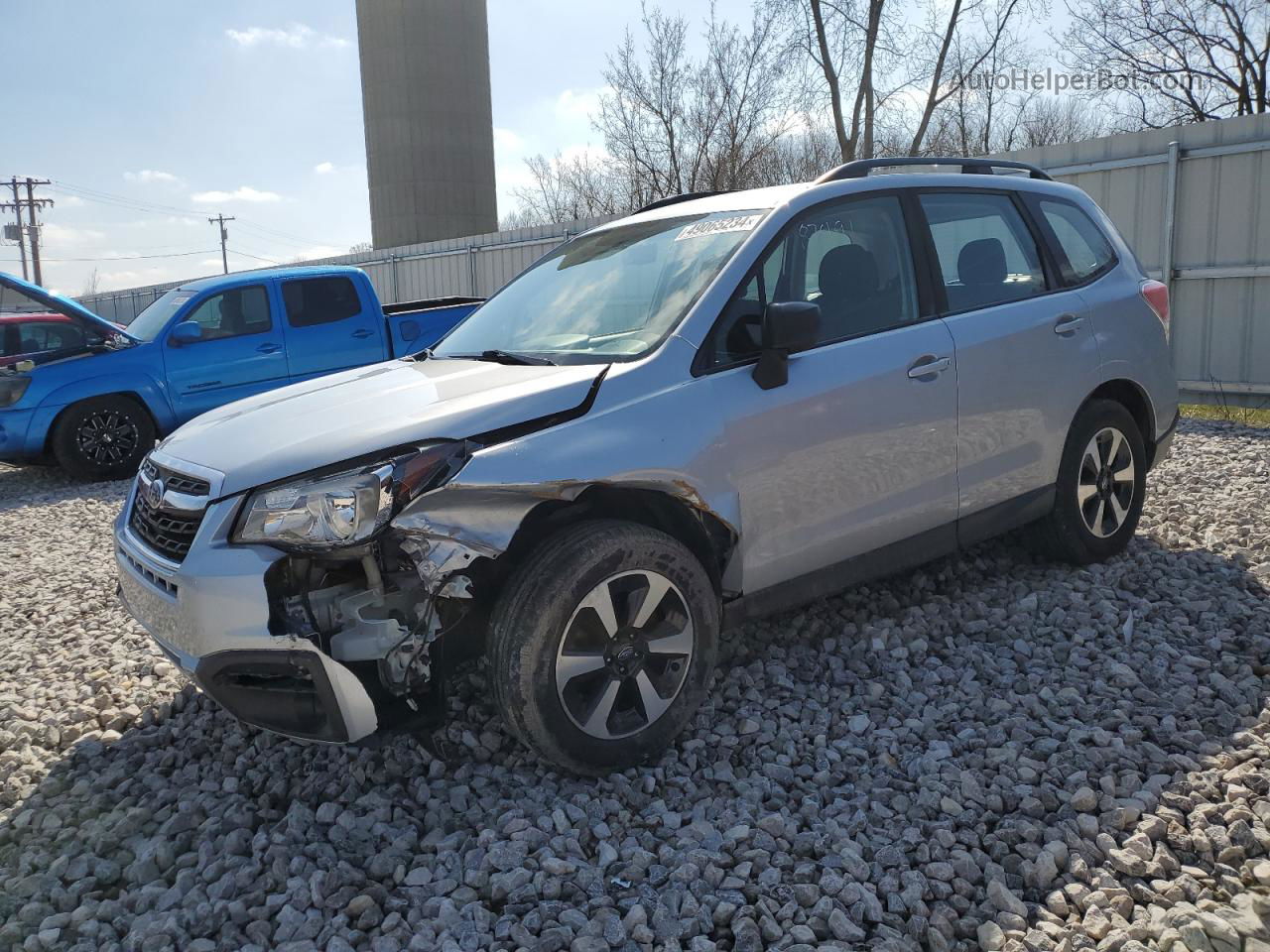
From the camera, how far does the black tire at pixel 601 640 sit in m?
2.79

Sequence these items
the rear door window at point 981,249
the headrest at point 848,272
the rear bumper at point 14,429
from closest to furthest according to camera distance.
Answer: the headrest at point 848,272
the rear door window at point 981,249
the rear bumper at point 14,429

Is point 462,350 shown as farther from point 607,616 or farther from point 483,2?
point 483,2

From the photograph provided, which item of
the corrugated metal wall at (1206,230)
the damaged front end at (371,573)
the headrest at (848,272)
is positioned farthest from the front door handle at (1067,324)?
the corrugated metal wall at (1206,230)

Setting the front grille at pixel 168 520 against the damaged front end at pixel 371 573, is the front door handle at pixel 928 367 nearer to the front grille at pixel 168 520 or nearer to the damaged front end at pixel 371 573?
the damaged front end at pixel 371 573

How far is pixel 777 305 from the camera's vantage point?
10.2ft

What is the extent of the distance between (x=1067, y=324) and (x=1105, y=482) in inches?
32.5

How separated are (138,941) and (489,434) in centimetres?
158

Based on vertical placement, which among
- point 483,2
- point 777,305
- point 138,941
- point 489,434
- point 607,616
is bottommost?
point 138,941

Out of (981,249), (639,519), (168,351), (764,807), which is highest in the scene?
(981,249)

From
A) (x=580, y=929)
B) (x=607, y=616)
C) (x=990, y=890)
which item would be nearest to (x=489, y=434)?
(x=607, y=616)

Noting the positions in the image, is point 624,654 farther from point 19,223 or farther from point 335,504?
point 19,223

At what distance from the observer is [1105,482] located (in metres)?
4.60

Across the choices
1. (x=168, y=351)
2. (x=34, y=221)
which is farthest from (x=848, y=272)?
(x=34, y=221)

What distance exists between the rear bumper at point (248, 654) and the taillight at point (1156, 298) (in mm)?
4099
